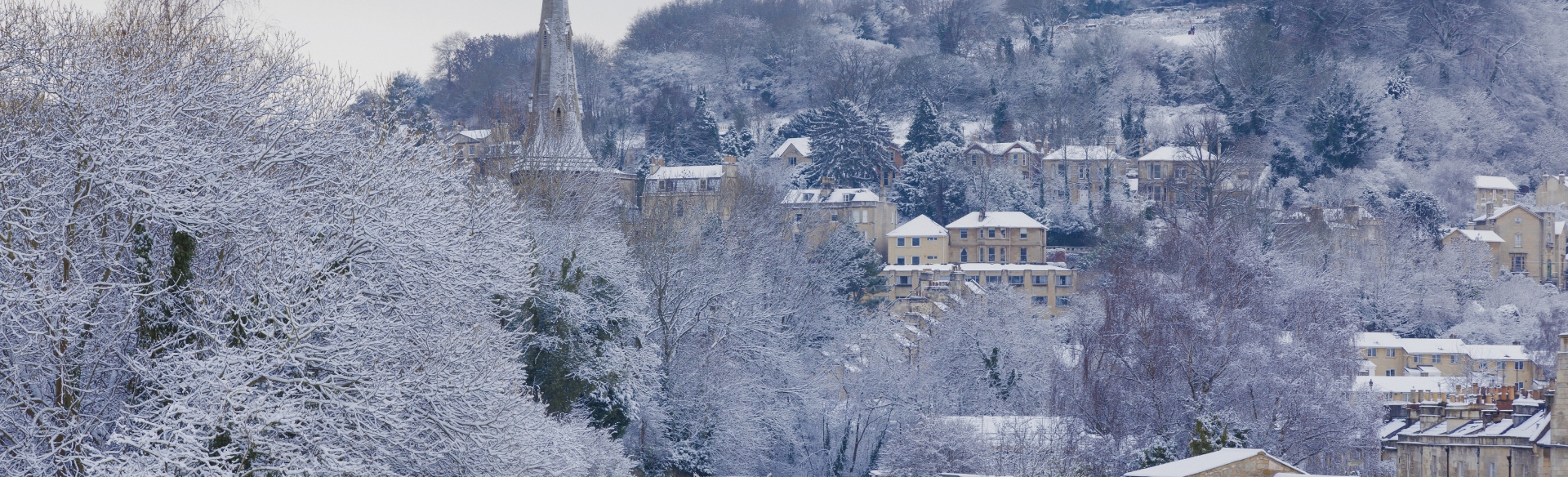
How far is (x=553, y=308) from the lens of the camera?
2972cm

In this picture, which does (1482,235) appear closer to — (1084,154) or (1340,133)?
(1340,133)

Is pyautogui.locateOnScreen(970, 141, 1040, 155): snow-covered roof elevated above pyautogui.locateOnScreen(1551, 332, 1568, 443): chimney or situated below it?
above

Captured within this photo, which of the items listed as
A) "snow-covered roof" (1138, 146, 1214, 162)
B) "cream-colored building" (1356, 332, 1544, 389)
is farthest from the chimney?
"snow-covered roof" (1138, 146, 1214, 162)

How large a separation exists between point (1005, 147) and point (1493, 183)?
80.6 ft

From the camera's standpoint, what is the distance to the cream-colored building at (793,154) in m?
84.1

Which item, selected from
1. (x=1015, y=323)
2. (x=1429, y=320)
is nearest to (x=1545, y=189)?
(x=1429, y=320)

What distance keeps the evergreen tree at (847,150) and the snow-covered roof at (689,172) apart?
14.1ft

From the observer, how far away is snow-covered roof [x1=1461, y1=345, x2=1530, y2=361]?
59.2 metres

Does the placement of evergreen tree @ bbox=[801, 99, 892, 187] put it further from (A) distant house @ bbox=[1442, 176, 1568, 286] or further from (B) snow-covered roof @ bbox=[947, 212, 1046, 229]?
(A) distant house @ bbox=[1442, 176, 1568, 286]

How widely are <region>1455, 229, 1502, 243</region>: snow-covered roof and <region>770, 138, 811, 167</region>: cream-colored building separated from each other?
30.3 m

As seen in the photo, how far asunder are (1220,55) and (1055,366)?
69.0 meters

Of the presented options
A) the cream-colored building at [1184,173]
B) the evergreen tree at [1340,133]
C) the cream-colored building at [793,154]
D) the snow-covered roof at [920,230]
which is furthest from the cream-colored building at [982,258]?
the evergreen tree at [1340,133]

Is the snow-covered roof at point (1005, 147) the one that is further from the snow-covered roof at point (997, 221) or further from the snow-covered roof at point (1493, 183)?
the snow-covered roof at point (1493, 183)

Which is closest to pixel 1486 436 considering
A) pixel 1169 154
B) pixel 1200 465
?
pixel 1200 465
